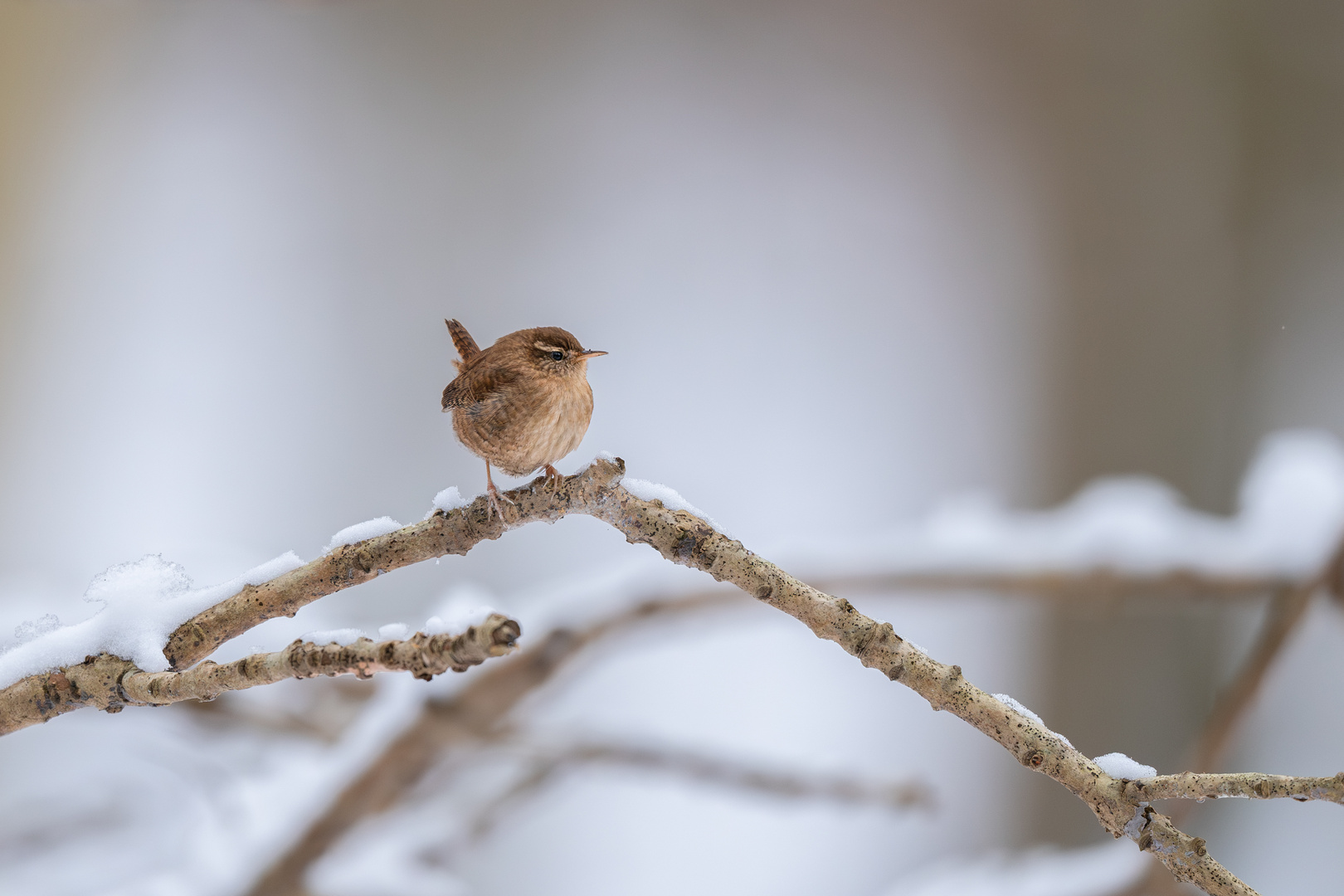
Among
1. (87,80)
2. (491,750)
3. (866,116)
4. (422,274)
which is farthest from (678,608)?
(87,80)

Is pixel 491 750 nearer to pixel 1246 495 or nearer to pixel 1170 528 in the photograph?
pixel 1170 528

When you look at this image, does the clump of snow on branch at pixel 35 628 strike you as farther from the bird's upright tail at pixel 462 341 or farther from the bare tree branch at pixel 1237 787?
the bare tree branch at pixel 1237 787

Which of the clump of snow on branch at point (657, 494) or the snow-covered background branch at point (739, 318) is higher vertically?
the snow-covered background branch at point (739, 318)

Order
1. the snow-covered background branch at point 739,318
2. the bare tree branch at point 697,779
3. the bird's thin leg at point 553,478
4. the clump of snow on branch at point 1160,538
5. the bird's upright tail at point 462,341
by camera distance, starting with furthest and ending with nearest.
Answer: the snow-covered background branch at point 739,318 → the clump of snow on branch at point 1160,538 → the bare tree branch at point 697,779 → the bird's upright tail at point 462,341 → the bird's thin leg at point 553,478

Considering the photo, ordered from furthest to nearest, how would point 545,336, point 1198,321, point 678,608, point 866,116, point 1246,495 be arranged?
point 866,116 < point 1198,321 < point 1246,495 < point 678,608 < point 545,336

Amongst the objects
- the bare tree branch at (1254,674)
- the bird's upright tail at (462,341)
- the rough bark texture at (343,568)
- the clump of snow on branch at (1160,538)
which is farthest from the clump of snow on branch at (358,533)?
the bare tree branch at (1254,674)

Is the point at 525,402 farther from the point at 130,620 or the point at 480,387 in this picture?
the point at 130,620

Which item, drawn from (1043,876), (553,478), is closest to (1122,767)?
(553,478)
